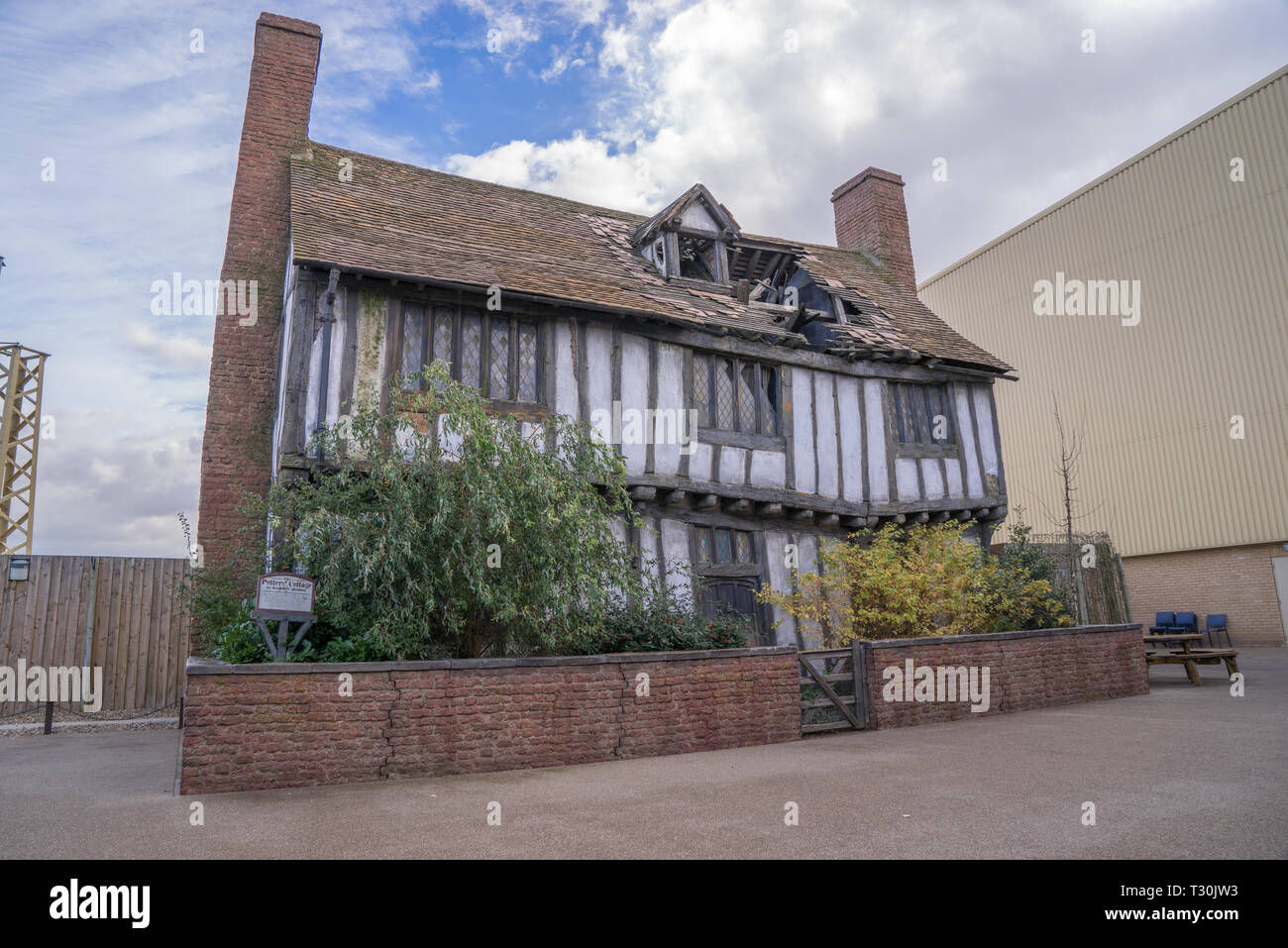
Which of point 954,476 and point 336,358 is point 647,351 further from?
point 954,476

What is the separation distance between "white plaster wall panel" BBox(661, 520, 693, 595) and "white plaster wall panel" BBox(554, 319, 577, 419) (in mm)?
2152

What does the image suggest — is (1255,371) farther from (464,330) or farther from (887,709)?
(464,330)

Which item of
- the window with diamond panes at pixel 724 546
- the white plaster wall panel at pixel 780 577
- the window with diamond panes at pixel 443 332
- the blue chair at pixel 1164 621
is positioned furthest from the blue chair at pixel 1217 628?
the window with diamond panes at pixel 443 332

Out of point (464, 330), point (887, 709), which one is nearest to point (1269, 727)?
point (887, 709)

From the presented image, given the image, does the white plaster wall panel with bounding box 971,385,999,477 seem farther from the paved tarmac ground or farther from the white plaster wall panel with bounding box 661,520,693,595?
the paved tarmac ground

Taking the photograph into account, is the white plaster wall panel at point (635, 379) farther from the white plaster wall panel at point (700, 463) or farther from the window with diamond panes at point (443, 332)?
the window with diamond panes at point (443, 332)

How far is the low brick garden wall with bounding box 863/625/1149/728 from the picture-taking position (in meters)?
9.58

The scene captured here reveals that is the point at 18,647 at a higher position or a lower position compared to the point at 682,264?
lower

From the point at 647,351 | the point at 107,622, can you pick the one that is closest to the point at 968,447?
the point at 647,351

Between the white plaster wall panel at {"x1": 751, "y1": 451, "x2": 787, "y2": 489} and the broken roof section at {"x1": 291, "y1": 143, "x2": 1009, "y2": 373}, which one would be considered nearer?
the broken roof section at {"x1": 291, "y1": 143, "x2": 1009, "y2": 373}

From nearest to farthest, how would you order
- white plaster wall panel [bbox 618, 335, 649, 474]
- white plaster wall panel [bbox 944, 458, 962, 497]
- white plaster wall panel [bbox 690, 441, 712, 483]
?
white plaster wall panel [bbox 618, 335, 649, 474] < white plaster wall panel [bbox 690, 441, 712, 483] < white plaster wall panel [bbox 944, 458, 962, 497]

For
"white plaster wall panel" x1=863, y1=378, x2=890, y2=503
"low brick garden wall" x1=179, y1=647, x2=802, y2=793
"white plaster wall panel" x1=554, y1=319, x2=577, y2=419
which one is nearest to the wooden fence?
"white plaster wall panel" x1=554, y1=319, x2=577, y2=419

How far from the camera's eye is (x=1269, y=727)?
818cm

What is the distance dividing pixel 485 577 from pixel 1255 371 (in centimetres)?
2067
